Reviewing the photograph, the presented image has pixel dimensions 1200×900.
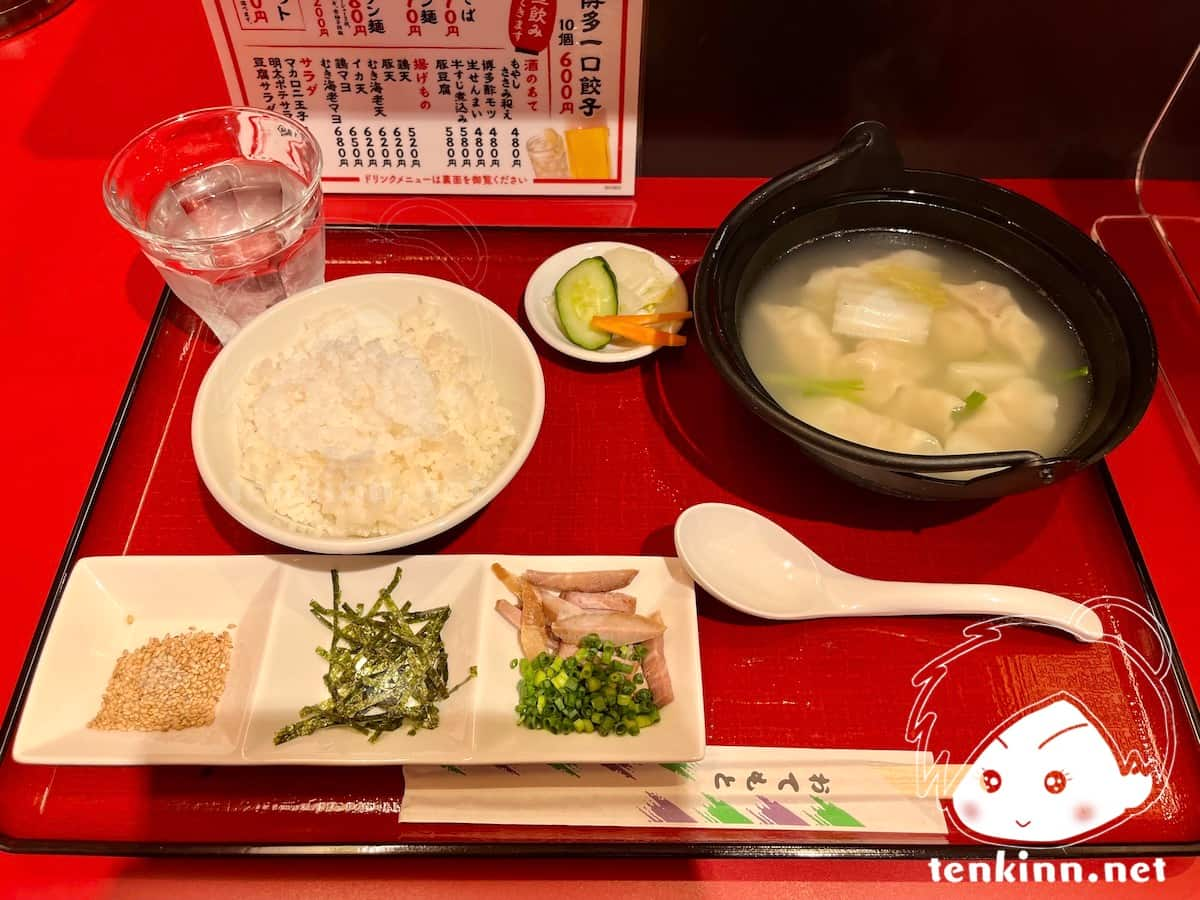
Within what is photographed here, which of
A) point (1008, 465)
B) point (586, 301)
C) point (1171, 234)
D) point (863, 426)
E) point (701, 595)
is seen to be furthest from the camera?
point (1171, 234)

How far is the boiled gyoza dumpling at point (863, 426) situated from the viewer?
161 centimetres

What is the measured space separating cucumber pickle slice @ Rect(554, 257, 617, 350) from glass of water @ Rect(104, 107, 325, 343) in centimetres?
60

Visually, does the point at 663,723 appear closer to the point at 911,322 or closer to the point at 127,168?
the point at 911,322

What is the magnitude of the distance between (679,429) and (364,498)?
69 cm

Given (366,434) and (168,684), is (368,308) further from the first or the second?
(168,684)

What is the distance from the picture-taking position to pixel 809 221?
183cm

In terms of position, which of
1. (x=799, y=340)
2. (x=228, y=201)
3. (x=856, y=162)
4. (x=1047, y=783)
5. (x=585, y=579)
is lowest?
(x=1047, y=783)

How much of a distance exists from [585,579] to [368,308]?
32.3 inches

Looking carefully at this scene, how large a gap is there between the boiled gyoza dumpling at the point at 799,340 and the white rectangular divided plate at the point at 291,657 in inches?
22.7

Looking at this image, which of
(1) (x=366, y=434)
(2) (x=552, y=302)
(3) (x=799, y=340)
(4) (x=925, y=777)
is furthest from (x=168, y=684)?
(3) (x=799, y=340)

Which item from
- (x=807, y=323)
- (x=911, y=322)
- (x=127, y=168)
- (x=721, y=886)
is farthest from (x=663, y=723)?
(x=127, y=168)

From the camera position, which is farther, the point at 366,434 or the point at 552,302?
the point at 552,302

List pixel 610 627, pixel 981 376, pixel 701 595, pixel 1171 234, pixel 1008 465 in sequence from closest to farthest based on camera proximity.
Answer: pixel 1008 465 < pixel 610 627 < pixel 701 595 < pixel 981 376 < pixel 1171 234

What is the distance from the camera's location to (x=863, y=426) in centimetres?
163
